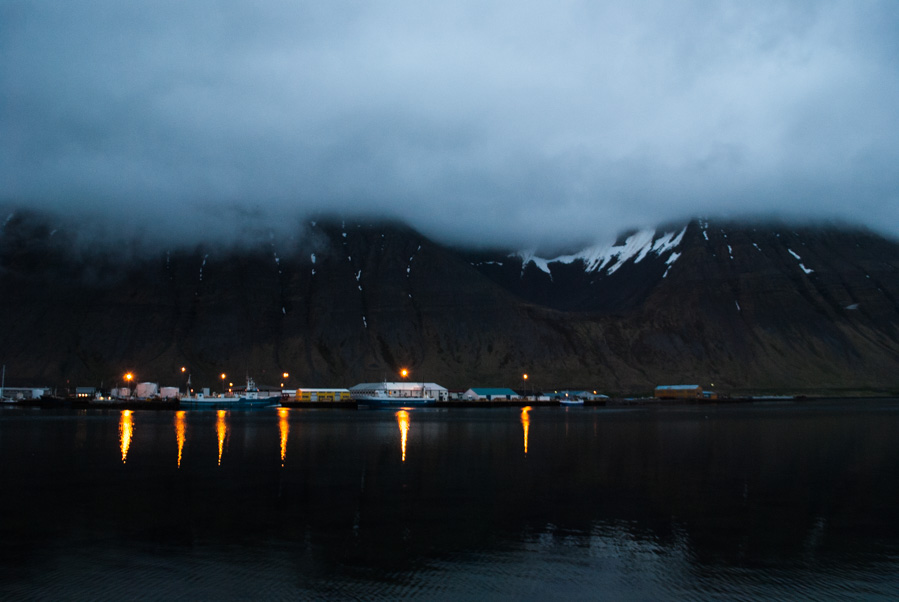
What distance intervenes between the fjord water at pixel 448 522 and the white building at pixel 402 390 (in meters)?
75.7

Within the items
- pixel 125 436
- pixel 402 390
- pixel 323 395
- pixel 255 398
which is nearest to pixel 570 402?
pixel 402 390

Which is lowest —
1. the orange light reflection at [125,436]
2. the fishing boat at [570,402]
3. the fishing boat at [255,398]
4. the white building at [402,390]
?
the orange light reflection at [125,436]

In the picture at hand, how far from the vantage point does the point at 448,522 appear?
22344 mm

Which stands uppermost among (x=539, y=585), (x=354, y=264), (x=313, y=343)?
(x=354, y=264)

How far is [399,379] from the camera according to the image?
481 ft

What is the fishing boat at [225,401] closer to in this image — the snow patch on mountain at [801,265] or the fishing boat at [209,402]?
the fishing boat at [209,402]

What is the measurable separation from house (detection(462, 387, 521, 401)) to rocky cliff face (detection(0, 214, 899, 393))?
15113 millimetres

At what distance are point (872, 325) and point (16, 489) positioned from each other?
624 feet

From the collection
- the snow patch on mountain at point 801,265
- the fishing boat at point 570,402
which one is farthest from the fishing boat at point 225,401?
the snow patch on mountain at point 801,265

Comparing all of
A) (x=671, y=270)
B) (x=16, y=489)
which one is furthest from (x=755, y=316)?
(x=16, y=489)

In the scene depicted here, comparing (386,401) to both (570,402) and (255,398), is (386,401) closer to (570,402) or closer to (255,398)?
(255,398)

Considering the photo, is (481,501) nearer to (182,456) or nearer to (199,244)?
(182,456)

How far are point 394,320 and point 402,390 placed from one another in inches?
1598

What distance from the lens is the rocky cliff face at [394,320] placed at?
142125 mm
